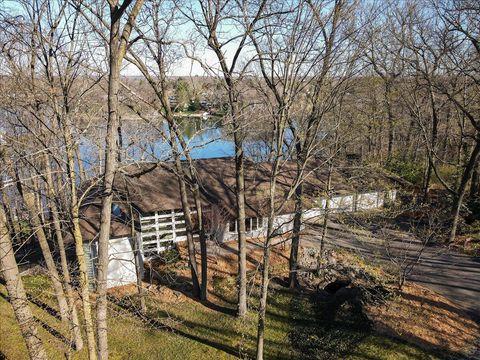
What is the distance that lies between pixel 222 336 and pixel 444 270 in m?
10.0

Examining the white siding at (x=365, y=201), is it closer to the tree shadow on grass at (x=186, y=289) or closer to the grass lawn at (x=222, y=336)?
the grass lawn at (x=222, y=336)


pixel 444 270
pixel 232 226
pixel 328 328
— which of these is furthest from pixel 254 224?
pixel 444 270

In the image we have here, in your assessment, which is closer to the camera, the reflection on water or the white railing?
the reflection on water

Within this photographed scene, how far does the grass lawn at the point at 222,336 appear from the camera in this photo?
392 inches

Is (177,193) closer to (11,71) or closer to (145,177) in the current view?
(145,177)

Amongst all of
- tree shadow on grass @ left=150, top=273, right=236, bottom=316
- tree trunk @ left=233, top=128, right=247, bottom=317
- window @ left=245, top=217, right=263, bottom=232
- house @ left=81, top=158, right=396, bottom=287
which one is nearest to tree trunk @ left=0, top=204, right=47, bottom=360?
tree shadow on grass @ left=150, top=273, right=236, bottom=316

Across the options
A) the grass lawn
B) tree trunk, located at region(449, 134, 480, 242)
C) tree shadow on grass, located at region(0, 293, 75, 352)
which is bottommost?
the grass lawn

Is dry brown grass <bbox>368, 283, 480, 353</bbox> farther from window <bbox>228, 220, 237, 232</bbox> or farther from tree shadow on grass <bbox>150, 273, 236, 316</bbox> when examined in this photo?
window <bbox>228, 220, 237, 232</bbox>

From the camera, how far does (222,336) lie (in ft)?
35.8

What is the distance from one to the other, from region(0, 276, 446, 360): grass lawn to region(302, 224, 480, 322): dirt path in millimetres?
2765

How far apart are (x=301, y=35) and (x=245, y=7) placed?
1.69 metres

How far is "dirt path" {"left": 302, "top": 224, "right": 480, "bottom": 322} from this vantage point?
39.3ft

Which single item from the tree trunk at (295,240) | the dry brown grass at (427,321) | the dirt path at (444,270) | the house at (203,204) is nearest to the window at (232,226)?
the house at (203,204)

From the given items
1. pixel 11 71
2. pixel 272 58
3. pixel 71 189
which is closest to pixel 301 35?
pixel 272 58
